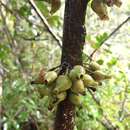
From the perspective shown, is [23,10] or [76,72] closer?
[76,72]

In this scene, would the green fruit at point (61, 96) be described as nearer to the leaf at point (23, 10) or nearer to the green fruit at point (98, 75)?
the green fruit at point (98, 75)

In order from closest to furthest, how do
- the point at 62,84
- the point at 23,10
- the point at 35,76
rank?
the point at 62,84
the point at 23,10
the point at 35,76

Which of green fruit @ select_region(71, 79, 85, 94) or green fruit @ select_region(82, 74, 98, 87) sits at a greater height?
green fruit @ select_region(82, 74, 98, 87)

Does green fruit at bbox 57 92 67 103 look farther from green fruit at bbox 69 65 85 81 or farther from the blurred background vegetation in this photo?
the blurred background vegetation

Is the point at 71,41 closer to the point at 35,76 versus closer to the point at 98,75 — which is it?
the point at 98,75

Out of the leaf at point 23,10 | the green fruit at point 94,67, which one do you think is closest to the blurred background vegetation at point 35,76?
the leaf at point 23,10

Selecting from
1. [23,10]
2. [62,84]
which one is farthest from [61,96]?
[23,10]

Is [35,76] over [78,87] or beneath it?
over

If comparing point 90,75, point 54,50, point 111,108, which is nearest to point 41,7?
point 111,108

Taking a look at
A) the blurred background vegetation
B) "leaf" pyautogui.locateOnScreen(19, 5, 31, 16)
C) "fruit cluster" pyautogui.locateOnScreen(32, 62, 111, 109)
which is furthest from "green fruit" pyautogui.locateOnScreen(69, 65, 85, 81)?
"leaf" pyautogui.locateOnScreen(19, 5, 31, 16)
